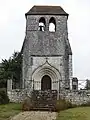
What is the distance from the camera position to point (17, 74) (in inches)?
1588

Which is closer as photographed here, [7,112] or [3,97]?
[7,112]

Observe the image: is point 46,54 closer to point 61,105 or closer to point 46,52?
point 46,52

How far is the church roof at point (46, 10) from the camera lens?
32219 millimetres

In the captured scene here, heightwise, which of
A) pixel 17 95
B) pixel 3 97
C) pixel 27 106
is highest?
pixel 17 95

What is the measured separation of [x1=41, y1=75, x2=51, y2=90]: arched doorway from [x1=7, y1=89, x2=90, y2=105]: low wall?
3.70m

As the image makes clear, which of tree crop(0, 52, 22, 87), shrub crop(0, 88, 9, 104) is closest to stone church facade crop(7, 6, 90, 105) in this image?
shrub crop(0, 88, 9, 104)

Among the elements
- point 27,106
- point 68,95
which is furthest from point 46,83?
point 27,106

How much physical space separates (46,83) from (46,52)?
3388mm

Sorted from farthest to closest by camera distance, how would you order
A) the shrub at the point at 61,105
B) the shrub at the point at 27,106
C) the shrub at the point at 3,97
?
the shrub at the point at 3,97 < the shrub at the point at 61,105 < the shrub at the point at 27,106

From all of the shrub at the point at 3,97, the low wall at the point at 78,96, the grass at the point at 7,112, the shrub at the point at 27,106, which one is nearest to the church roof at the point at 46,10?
the low wall at the point at 78,96

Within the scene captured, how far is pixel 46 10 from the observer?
3288 cm

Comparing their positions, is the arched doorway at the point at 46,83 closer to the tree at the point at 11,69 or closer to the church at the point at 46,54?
the church at the point at 46,54

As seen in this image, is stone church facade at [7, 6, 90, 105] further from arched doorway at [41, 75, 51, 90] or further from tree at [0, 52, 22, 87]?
tree at [0, 52, 22, 87]

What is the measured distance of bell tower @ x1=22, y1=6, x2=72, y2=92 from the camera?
3109 centimetres
